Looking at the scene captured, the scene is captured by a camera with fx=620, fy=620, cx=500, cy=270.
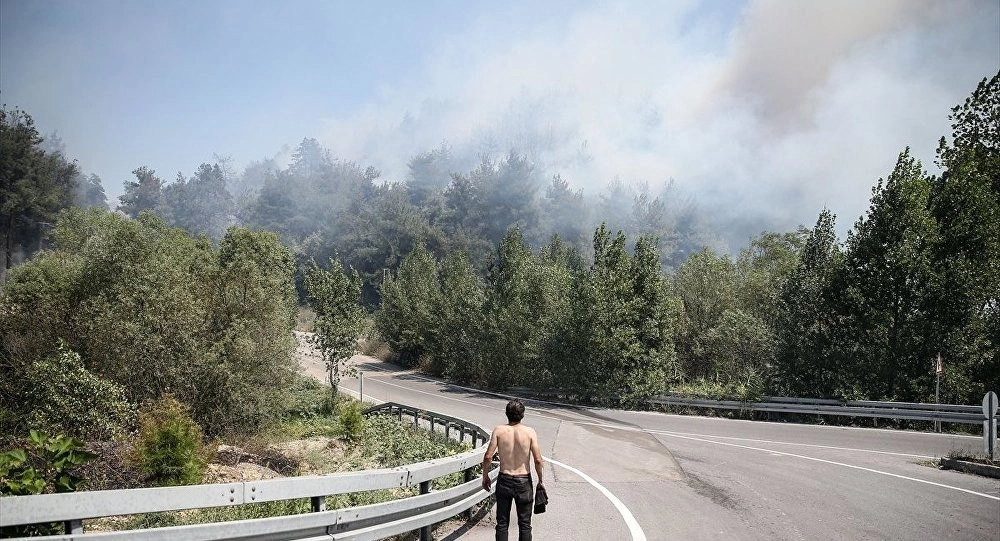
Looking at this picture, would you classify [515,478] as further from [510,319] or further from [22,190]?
[22,190]

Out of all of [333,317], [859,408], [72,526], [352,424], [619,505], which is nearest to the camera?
[72,526]

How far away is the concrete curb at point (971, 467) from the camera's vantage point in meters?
11.4

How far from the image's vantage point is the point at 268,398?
2177 centimetres

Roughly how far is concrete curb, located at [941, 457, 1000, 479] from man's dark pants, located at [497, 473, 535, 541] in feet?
32.9

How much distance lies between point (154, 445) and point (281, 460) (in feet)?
18.9

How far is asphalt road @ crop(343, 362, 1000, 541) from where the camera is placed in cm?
799

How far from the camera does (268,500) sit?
5.25 metres

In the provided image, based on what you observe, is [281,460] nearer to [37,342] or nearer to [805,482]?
[37,342]

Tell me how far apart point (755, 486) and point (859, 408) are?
12876mm

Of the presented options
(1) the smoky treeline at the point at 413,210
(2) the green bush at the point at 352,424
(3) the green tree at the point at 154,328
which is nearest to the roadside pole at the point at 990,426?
(2) the green bush at the point at 352,424

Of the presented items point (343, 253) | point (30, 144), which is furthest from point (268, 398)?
point (343, 253)

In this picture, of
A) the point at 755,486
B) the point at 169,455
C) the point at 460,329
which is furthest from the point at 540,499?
the point at 460,329

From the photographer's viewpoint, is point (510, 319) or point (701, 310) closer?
point (510, 319)

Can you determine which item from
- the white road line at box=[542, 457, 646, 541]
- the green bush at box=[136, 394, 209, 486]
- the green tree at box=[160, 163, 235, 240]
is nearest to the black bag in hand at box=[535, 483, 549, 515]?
the white road line at box=[542, 457, 646, 541]
